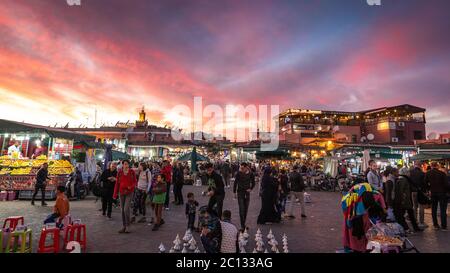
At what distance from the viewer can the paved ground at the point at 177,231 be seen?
5746mm

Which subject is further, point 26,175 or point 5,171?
point 5,171

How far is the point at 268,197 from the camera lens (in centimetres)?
816

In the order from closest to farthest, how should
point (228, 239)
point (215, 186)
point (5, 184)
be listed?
point (228, 239), point (215, 186), point (5, 184)

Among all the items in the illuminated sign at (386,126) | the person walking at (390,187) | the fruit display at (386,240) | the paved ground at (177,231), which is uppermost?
the illuminated sign at (386,126)

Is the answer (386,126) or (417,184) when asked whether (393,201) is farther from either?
(386,126)

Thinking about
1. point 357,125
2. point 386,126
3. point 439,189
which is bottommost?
point 439,189

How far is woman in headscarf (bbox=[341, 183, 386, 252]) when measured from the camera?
3.96 metres

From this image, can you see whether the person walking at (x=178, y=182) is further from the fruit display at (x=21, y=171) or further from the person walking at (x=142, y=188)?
the fruit display at (x=21, y=171)

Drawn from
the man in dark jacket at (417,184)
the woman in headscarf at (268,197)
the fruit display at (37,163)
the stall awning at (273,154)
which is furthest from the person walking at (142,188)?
the stall awning at (273,154)

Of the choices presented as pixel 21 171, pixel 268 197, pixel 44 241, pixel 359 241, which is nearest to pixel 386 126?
pixel 268 197

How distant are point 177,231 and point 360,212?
4.84m

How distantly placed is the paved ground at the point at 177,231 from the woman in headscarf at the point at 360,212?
1513mm

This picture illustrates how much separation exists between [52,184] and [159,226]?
915cm

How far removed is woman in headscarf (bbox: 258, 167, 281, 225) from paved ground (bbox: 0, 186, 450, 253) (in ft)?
1.08
